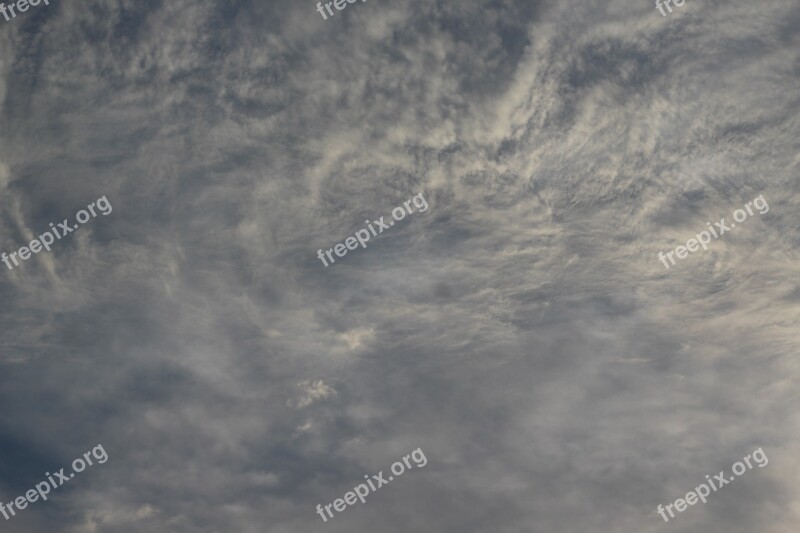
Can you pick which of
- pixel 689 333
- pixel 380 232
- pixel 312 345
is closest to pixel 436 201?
pixel 380 232

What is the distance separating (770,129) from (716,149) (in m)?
2.60

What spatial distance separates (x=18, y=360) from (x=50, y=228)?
591 inches

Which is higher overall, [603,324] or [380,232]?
[380,232]

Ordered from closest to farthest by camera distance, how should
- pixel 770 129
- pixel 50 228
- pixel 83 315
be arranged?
pixel 770 129 < pixel 50 228 < pixel 83 315

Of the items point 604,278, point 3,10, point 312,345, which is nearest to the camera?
point 3,10

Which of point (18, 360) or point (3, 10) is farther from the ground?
point (3, 10)

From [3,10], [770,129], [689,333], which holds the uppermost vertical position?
[3,10]

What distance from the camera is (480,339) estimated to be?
43.2 m

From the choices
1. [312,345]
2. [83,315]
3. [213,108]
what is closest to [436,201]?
[213,108]

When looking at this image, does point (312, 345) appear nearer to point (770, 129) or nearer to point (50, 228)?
point (50, 228)

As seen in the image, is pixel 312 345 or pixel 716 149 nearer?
pixel 716 149

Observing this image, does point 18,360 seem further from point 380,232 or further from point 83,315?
point 380,232

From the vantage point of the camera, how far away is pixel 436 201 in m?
33.8

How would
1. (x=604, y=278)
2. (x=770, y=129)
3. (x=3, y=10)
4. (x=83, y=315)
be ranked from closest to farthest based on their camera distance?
(x=3, y=10) → (x=770, y=129) → (x=604, y=278) → (x=83, y=315)
